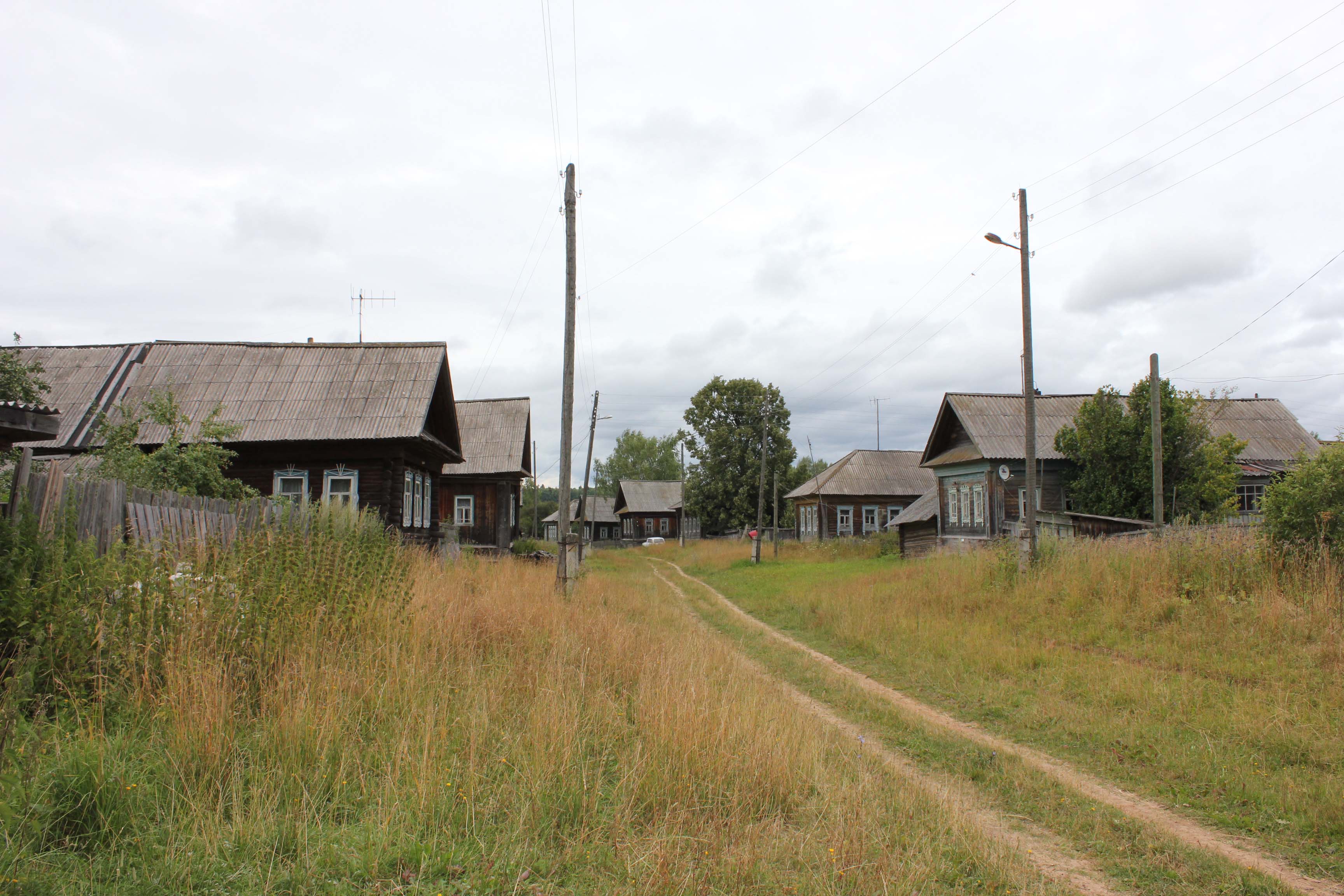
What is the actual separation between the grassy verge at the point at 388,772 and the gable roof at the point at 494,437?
22.4 meters

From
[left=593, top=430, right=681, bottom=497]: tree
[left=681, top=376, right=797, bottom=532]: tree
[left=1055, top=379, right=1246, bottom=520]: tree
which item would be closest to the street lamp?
[left=1055, top=379, right=1246, bottom=520]: tree

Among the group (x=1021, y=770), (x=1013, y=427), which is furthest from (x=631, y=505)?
(x=1021, y=770)

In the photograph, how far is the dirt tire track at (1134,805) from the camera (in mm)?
4148

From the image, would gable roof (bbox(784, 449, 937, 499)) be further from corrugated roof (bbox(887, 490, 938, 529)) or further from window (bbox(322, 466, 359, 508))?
window (bbox(322, 466, 359, 508))

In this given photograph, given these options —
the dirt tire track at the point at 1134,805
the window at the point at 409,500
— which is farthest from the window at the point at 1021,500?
the dirt tire track at the point at 1134,805

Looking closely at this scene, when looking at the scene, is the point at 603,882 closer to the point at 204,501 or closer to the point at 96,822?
the point at 96,822

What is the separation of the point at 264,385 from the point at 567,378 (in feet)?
31.4

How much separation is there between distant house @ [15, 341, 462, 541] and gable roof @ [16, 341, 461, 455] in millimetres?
30

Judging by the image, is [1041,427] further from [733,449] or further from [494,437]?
[733,449]

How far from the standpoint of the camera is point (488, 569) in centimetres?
1617

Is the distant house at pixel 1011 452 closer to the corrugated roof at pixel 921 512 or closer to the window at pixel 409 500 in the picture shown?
the corrugated roof at pixel 921 512

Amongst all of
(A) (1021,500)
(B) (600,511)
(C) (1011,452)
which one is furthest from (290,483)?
(B) (600,511)

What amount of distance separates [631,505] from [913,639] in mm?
59647

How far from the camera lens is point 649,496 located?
71.9m
